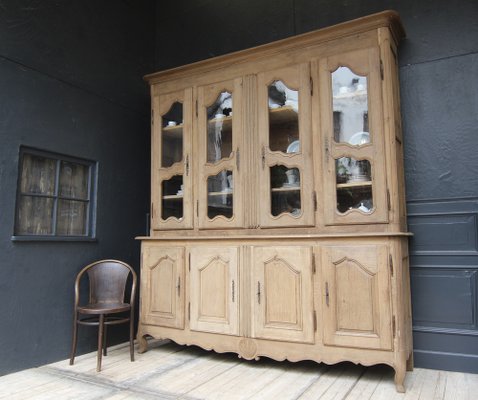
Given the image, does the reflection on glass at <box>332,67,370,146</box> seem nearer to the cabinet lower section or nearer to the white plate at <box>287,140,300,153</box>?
the white plate at <box>287,140,300,153</box>

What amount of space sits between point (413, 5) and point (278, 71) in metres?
1.14

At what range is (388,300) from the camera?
239cm

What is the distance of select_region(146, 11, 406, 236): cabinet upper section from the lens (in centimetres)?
262

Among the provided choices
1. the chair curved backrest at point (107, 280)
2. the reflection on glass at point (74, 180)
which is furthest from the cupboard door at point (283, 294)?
the reflection on glass at point (74, 180)

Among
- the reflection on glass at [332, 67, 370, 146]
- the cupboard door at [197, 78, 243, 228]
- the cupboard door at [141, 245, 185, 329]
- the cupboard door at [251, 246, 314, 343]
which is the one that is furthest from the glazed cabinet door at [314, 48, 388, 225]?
the cupboard door at [141, 245, 185, 329]

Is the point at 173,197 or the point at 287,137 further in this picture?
the point at 173,197

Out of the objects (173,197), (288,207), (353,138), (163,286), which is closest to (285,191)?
(288,207)

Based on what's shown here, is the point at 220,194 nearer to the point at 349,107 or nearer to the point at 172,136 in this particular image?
the point at 172,136

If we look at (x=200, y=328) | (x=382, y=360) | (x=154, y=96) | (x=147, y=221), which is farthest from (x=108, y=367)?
(x=154, y=96)

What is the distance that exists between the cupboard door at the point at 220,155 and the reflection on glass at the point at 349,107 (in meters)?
0.74

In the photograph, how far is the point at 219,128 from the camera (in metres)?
3.20

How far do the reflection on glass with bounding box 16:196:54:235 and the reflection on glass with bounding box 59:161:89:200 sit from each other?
6.5 inches

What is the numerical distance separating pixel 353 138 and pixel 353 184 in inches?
12.4

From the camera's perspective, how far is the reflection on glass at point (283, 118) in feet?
9.50
